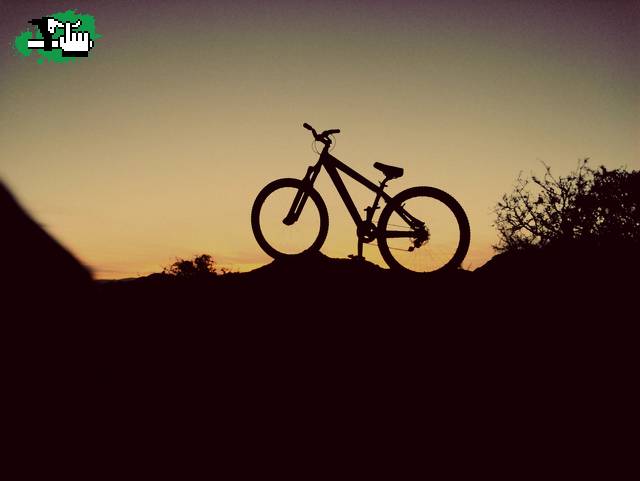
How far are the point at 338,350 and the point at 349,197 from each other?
8.59 ft

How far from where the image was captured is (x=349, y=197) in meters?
7.92

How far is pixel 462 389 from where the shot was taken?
5875mm

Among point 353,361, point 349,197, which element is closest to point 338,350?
point 353,361

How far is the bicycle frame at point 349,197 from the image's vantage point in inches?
301

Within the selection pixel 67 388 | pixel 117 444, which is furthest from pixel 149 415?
pixel 67 388

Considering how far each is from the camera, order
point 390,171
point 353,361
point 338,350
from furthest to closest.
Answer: point 390,171 → point 338,350 → point 353,361

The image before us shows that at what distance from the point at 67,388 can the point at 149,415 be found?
4.02 ft

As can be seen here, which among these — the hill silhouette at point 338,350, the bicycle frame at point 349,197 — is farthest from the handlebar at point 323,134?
the hill silhouette at point 338,350

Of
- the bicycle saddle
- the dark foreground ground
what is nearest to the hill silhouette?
the dark foreground ground

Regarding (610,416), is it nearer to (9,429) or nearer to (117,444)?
(117,444)

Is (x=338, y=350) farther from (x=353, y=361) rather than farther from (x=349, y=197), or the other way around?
(x=349, y=197)

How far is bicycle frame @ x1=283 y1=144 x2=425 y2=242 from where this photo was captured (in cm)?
766

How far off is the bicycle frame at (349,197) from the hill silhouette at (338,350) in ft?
2.19

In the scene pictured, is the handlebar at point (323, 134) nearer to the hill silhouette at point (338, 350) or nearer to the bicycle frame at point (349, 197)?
the bicycle frame at point (349, 197)
